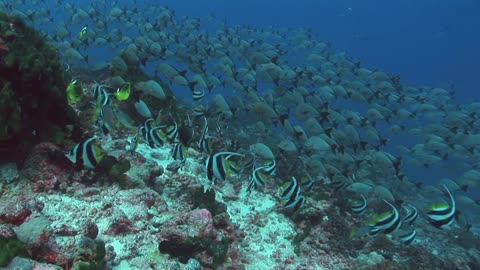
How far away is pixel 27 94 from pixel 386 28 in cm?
11873

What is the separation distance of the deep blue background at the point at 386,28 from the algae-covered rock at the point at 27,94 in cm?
9208

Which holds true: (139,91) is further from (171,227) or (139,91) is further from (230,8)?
(230,8)

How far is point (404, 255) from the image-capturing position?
8805mm

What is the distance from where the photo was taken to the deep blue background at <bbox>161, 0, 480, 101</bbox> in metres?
98.4

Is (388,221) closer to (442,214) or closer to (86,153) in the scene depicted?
(442,214)

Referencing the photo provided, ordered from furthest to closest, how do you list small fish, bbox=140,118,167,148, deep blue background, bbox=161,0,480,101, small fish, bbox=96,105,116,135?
deep blue background, bbox=161,0,480,101 → small fish, bbox=96,105,116,135 → small fish, bbox=140,118,167,148

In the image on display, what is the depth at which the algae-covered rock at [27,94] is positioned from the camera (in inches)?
213

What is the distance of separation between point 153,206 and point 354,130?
23.8 ft

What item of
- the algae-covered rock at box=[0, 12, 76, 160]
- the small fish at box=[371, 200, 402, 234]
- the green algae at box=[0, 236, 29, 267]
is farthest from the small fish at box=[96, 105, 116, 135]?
the small fish at box=[371, 200, 402, 234]

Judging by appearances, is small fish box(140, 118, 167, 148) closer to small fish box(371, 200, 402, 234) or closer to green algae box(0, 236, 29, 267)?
green algae box(0, 236, 29, 267)

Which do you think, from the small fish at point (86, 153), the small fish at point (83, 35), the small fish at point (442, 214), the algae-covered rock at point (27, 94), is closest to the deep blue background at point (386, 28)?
the small fish at point (83, 35)

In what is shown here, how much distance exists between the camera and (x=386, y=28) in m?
113

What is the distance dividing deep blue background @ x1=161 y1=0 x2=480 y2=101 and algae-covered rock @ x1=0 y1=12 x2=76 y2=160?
92083mm

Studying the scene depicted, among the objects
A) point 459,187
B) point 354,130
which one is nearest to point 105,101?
point 354,130
